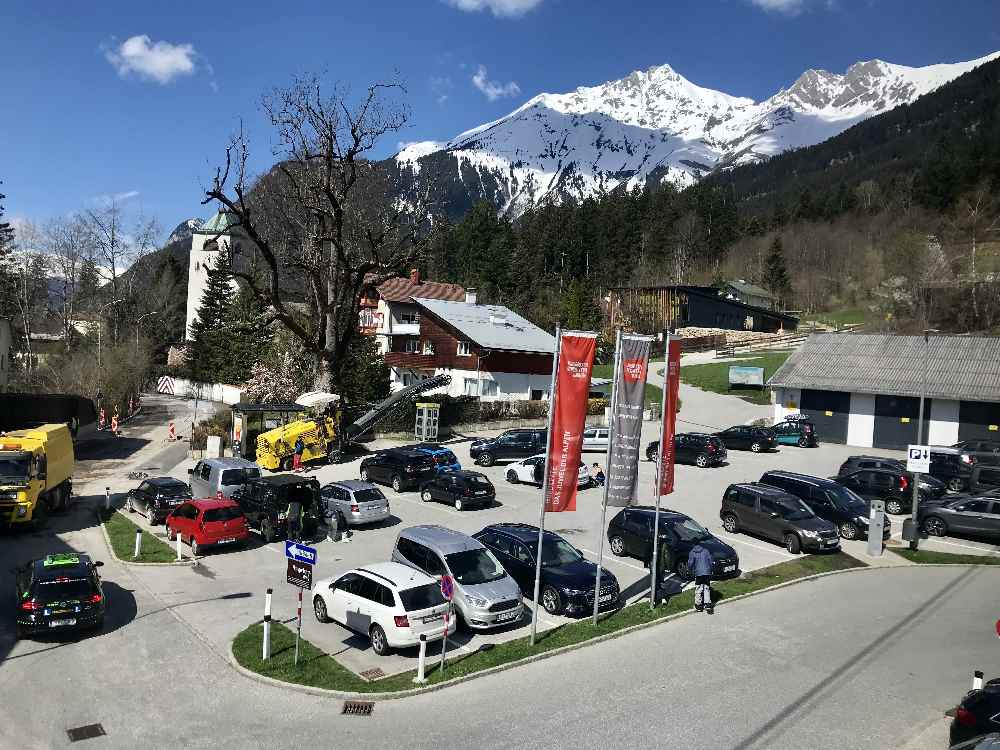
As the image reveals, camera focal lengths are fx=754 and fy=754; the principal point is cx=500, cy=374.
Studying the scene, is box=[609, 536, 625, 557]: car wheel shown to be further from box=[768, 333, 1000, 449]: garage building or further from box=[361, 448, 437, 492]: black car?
box=[768, 333, 1000, 449]: garage building

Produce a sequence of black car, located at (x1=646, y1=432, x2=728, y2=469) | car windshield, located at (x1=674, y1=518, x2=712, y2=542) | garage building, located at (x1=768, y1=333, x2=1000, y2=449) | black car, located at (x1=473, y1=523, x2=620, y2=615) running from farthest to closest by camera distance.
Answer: garage building, located at (x1=768, y1=333, x2=1000, y2=449)
black car, located at (x1=646, y1=432, x2=728, y2=469)
car windshield, located at (x1=674, y1=518, x2=712, y2=542)
black car, located at (x1=473, y1=523, x2=620, y2=615)

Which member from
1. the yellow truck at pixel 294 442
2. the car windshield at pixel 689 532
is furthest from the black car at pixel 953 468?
the yellow truck at pixel 294 442

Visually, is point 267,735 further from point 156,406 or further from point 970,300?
point 970,300

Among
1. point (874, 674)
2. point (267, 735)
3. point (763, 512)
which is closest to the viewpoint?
point (267, 735)

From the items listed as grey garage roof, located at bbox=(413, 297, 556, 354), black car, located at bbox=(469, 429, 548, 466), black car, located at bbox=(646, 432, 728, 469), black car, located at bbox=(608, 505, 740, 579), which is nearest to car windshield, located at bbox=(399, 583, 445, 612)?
black car, located at bbox=(608, 505, 740, 579)

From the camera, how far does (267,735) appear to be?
1144cm

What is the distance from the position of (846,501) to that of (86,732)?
2310 cm

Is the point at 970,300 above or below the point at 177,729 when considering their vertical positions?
above

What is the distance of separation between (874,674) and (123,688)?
44.1 feet

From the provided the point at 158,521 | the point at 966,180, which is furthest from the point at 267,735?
the point at 966,180

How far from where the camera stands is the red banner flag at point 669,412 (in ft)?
57.1

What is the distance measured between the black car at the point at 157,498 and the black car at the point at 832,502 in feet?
68.7

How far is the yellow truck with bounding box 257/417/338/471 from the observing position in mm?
35344

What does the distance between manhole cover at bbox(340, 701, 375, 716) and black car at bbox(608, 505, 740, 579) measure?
9.38 meters
